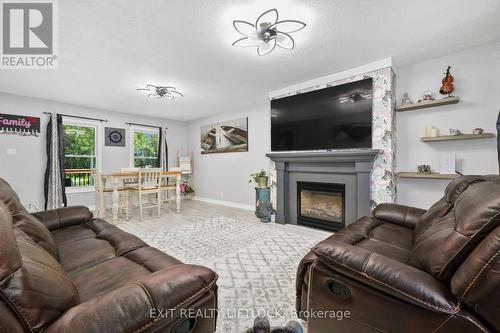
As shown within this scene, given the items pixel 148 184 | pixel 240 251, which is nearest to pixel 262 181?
pixel 240 251

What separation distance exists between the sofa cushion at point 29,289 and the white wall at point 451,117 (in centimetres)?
354

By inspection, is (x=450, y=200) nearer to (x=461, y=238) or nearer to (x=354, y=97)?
(x=461, y=238)

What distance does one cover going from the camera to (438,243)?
0.96 metres

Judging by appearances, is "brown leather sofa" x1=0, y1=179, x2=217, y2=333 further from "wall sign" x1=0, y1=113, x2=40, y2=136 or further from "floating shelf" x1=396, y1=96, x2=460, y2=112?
"wall sign" x1=0, y1=113, x2=40, y2=136

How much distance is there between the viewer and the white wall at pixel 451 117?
2.48 metres

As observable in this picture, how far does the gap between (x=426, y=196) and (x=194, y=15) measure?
3.39 m

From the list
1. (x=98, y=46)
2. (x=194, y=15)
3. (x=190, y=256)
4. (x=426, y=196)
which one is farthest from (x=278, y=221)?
(x=98, y=46)

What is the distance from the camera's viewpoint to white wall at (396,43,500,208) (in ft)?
8.15

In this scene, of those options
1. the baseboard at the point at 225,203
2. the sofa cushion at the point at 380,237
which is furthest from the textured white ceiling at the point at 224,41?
the baseboard at the point at 225,203

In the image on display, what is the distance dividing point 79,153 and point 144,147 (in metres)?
1.42

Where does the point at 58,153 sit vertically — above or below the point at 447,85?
below

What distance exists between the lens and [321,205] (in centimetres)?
363

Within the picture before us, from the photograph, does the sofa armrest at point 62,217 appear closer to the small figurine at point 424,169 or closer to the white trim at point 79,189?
the white trim at point 79,189

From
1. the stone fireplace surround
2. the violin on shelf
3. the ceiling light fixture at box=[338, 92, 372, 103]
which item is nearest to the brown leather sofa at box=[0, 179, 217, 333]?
the stone fireplace surround
